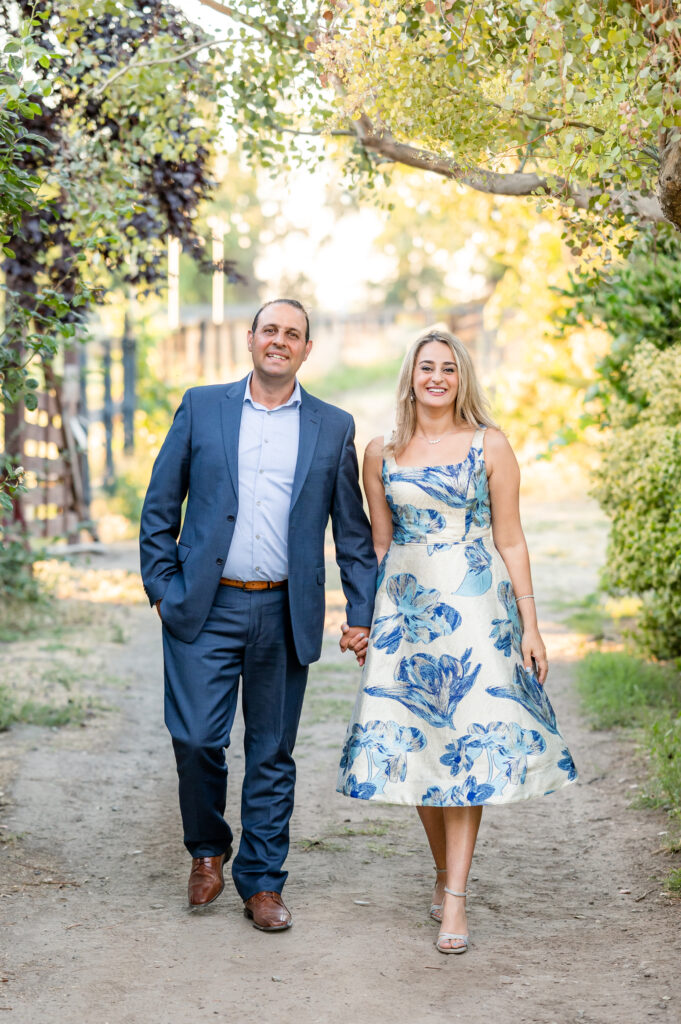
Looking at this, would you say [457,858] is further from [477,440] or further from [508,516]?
[477,440]

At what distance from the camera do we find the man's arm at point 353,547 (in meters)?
4.27

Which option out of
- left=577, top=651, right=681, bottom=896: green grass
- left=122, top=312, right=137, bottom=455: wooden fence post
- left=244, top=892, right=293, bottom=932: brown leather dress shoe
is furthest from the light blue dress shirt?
left=122, top=312, right=137, bottom=455: wooden fence post

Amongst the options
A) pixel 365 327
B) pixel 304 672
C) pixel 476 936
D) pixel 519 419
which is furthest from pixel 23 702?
pixel 365 327

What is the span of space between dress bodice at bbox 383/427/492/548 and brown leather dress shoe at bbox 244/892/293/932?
4.32 ft

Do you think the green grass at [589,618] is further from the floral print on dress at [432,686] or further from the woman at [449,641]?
the floral print on dress at [432,686]

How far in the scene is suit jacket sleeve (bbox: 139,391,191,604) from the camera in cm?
428

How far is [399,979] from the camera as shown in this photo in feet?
12.4

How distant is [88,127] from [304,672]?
11.6ft

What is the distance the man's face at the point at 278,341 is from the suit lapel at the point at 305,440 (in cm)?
13

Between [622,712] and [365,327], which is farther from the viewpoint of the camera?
[365,327]

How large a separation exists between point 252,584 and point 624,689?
394 centimetres

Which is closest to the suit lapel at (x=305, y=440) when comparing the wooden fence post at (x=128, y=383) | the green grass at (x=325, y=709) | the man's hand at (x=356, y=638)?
the man's hand at (x=356, y=638)

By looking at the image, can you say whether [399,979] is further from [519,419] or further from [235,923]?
[519,419]

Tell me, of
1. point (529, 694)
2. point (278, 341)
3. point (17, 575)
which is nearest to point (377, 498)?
point (278, 341)
